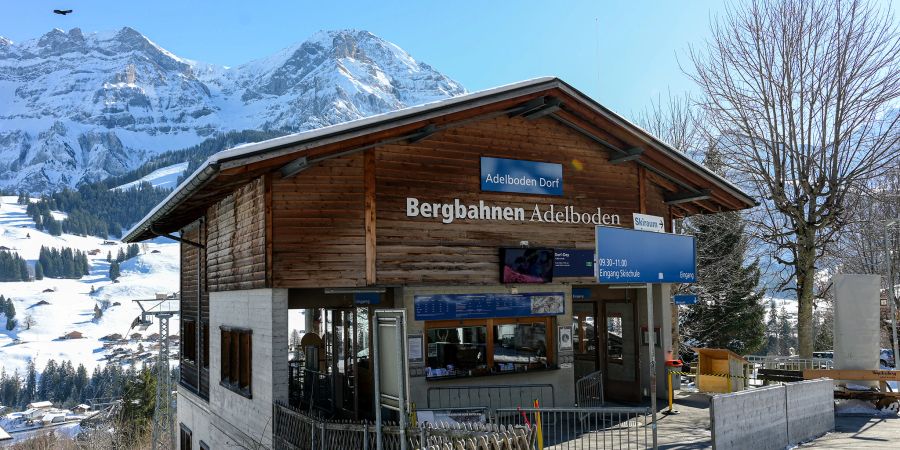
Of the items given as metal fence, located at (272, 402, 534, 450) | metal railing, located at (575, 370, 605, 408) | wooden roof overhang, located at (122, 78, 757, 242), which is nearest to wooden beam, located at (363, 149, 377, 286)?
wooden roof overhang, located at (122, 78, 757, 242)

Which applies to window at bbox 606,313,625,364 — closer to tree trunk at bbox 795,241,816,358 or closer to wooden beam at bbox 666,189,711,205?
wooden beam at bbox 666,189,711,205

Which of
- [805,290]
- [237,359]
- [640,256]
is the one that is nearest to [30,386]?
[237,359]

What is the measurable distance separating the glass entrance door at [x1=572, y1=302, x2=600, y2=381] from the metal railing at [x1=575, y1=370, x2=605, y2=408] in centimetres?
192

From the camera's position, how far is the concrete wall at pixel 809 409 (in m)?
12.5

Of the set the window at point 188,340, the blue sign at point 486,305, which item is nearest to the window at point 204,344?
the window at point 188,340

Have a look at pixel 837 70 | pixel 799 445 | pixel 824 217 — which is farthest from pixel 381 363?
pixel 837 70

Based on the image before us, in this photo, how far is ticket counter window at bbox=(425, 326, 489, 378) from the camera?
1416cm

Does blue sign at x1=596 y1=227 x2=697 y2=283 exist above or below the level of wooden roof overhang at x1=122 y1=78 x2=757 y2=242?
below

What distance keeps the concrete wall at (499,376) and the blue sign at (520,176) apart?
6.81 feet

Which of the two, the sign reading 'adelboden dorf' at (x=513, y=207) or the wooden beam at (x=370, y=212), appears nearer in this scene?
the wooden beam at (x=370, y=212)

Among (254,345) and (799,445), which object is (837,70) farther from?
(254,345)

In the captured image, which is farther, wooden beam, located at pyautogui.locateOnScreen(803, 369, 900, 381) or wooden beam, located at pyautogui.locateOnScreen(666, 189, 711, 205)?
wooden beam, located at pyautogui.locateOnScreen(666, 189, 711, 205)

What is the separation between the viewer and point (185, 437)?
21484 millimetres

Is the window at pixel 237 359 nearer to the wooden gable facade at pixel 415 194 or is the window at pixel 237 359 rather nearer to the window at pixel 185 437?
the wooden gable facade at pixel 415 194
